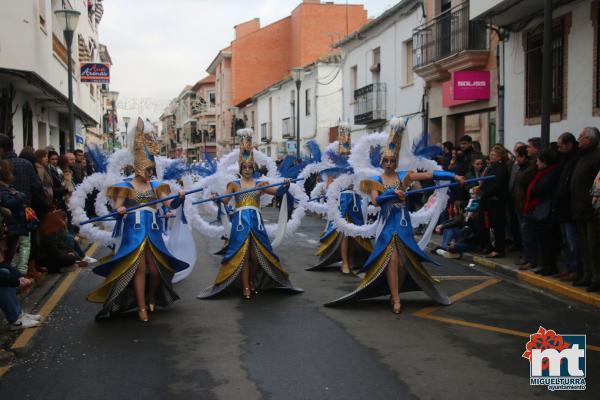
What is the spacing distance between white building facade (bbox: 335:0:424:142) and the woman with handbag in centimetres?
1130

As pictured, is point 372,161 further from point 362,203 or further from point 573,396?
point 573,396

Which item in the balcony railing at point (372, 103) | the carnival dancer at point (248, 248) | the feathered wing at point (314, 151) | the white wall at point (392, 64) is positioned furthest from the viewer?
the balcony railing at point (372, 103)

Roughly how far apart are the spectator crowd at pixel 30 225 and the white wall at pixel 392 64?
42.9 ft

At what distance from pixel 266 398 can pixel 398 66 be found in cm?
2099

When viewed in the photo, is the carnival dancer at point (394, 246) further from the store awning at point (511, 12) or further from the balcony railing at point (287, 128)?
the balcony railing at point (287, 128)

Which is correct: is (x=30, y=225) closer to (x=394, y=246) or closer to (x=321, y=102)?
(x=394, y=246)

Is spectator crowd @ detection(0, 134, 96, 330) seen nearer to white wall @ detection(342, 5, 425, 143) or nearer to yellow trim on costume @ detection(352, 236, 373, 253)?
yellow trim on costume @ detection(352, 236, 373, 253)

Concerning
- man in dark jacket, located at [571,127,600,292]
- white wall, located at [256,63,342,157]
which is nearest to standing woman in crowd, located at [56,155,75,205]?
man in dark jacket, located at [571,127,600,292]

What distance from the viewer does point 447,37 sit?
64.2 feet

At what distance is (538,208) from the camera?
9750mm

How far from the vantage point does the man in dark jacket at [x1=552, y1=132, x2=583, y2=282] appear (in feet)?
29.3

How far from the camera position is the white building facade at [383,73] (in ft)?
76.6

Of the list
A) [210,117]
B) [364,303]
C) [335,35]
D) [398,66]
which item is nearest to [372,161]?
[364,303]

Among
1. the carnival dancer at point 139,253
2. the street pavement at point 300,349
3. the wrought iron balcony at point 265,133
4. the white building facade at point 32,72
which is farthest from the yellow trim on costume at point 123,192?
the wrought iron balcony at point 265,133
